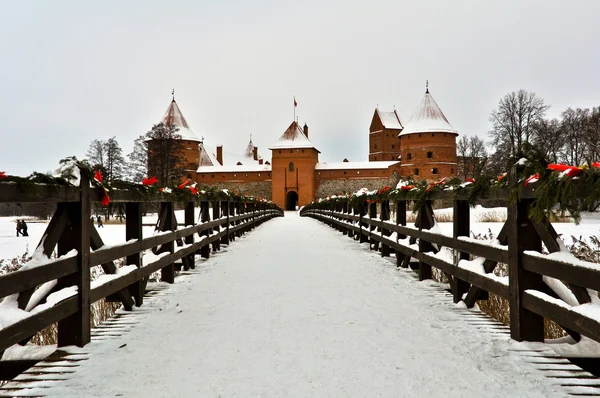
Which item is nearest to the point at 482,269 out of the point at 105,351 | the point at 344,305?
the point at 344,305

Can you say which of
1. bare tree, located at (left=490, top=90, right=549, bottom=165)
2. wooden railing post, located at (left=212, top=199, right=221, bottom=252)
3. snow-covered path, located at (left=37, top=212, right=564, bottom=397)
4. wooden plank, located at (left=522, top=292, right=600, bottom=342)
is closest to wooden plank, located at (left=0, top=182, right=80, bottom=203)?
snow-covered path, located at (left=37, top=212, right=564, bottom=397)

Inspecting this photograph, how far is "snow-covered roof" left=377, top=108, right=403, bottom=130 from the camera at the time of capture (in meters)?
81.7

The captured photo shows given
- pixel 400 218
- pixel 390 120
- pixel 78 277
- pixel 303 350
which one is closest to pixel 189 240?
pixel 400 218

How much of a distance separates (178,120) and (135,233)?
62.0 meters

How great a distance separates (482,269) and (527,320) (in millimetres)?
898

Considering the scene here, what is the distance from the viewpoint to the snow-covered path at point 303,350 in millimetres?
2639

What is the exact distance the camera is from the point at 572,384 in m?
2.62

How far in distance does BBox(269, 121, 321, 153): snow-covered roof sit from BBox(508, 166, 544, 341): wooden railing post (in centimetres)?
5887

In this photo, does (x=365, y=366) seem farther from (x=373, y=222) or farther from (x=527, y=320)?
(x=373, y=222)

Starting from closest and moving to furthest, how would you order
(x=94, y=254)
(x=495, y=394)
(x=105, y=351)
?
1. (x=495, y=394)
2. (x=105, y=351)
3. (x=94, y=254)

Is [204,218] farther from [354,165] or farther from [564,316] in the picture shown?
[354,165]

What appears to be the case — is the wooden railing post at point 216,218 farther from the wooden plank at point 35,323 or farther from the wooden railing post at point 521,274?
the wooden railing post at point 521,274

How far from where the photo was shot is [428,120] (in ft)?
188

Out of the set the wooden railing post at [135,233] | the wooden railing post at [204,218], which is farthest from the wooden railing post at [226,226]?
the wooden railing post at [135,233]
